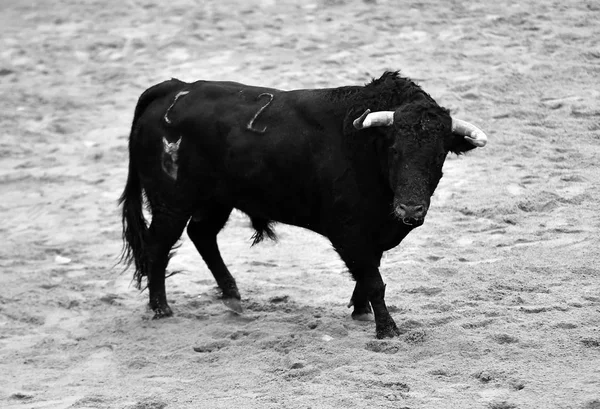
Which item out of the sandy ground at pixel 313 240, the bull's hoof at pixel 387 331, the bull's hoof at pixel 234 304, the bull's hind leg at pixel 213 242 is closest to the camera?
the sandy ground at pixel 313 240

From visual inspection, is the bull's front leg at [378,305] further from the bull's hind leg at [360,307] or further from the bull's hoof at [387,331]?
the bull's hind leg at [360,307]

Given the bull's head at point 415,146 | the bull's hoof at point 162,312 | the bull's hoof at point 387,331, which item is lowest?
the bull's hoof at point 162,312

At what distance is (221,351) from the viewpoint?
260 inches

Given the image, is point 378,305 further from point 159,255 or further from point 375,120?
point 159,255

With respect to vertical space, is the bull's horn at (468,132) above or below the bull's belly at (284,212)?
above

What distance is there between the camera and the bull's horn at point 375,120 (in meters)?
6.19

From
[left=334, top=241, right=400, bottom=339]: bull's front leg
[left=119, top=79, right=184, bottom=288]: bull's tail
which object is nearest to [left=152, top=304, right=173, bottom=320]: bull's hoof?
[left=119, top=79, right=184, bottom=288]: bull's tail

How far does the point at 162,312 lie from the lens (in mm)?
7410

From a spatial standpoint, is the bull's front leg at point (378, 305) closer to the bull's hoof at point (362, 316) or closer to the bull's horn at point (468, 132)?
the bull's hoof at point (362, 316)

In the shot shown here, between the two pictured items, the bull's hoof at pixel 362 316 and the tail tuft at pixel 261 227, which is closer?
the bull's hoof at pixel 362 316

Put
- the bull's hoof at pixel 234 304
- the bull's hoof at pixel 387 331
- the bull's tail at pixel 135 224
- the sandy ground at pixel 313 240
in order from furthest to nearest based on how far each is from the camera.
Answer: the bull's tail at pixel 135 224 → the bull's hoof at pixel 234 304 → the bull's hoof at pixel 387 331 → the sandy ground at pixel 313 240

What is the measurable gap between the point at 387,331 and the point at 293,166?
1139 millimetres

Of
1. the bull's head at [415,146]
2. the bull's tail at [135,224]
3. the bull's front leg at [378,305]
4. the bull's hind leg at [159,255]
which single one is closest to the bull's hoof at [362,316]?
the bull's front leg at [378,305]

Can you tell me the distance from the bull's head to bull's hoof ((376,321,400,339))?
670 millimetres
